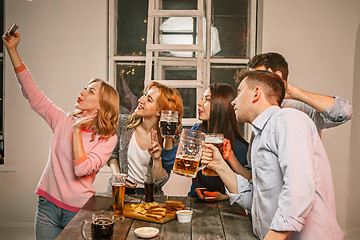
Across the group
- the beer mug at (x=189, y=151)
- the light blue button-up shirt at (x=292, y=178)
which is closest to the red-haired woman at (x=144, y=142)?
the beer mug at (x=189, y=151)

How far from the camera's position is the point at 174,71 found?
14.2 ft

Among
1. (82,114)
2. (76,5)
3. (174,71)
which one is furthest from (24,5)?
(82,114)

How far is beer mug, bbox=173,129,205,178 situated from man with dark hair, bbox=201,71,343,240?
24 cm

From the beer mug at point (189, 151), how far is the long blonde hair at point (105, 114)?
80 centimetres

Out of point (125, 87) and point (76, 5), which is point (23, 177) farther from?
point (76, 5)

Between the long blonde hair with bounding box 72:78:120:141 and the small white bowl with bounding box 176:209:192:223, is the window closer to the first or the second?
the long blonde hair with bounding box 72:78:120:141

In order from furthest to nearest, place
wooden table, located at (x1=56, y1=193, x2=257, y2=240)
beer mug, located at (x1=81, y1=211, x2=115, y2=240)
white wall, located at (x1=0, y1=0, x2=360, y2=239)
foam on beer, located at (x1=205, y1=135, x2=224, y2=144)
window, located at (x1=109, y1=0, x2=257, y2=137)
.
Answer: window, located at (x1=109, y1=0, x2=257, y2=137) < white wall, located at (x1=0, y1=0, x2=360, y2=239) < foam on beer, located at (x1=205, y1=135, x2=224, y2=144) < wooden table, located at (x1=56, y1=193, x2=257, y2=240) < beer mug, located at (x1=81, y1=211, x2=115, y2=240)

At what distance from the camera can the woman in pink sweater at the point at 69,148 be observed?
2.37 metres

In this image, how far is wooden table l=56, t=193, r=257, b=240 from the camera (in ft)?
5.82

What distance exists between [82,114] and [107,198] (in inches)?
24.5

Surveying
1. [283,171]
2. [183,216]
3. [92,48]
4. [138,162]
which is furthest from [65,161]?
[92,48]

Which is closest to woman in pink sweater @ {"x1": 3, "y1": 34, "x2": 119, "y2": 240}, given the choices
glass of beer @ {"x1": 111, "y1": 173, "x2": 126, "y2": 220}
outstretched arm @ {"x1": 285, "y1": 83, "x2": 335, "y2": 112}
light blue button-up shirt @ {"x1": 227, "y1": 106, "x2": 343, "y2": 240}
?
glass of beer @ {"x1": 111, "y1": 173, "x2": 126, "y2": 220}

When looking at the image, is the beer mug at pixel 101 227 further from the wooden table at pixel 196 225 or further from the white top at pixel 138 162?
the white top at pixel 138 162

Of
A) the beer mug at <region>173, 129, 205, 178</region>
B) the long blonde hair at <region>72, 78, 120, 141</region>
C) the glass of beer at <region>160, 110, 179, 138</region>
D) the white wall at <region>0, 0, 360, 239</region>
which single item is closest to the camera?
the beer mug at <region>173, 129, 205, 178</region>
